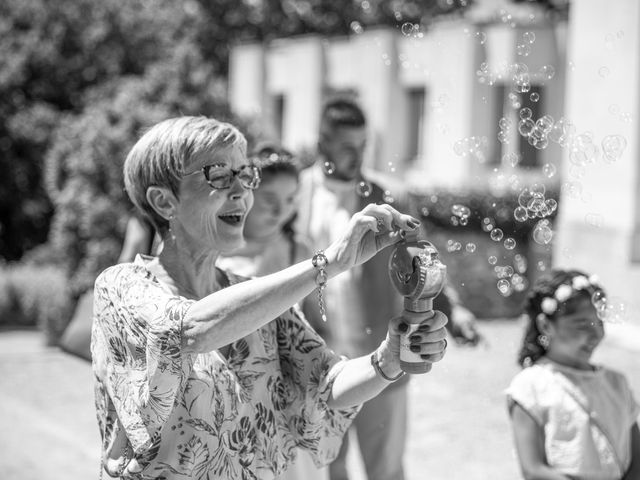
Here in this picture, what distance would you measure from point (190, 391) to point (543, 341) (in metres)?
1.73

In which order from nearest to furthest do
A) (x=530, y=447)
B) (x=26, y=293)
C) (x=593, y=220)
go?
(x=530, y=447) < (x=593, y=220) < (x=26, y=293)

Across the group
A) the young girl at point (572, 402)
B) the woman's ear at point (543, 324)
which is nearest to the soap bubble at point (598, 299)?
the young girl at point (572, 402)

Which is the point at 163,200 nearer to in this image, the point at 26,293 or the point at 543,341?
the point at 543,341

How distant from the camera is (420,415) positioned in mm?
7293

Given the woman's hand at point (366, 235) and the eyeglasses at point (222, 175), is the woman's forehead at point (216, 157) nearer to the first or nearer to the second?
the eyeglasses at point (222, 175)

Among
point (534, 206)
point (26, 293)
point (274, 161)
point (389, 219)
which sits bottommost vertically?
point (26, 293)

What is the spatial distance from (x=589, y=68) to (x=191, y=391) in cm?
959

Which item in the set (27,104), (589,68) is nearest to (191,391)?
(589,68)

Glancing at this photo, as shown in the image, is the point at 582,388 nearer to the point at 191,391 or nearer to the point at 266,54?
the point at 191,391

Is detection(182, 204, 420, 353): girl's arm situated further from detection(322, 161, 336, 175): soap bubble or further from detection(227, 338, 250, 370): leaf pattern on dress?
detection(322, 161, 336, 175): soap bubble

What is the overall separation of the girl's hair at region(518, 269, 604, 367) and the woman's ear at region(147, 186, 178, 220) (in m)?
1.59

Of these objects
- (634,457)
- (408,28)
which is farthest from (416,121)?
(634,457)

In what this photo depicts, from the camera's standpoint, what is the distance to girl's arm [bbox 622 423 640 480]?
10.6ft

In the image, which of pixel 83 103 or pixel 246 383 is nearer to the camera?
pixel 246 383
